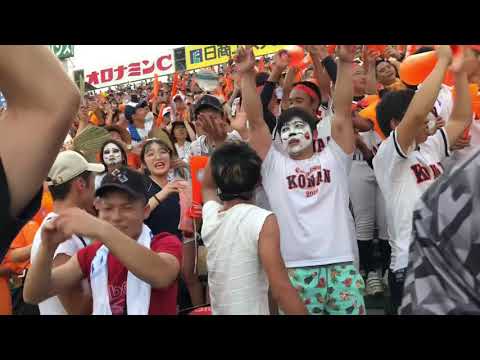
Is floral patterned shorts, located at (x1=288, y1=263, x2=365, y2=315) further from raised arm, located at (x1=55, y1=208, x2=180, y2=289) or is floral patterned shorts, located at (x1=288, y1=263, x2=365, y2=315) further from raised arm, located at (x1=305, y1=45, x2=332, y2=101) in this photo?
raised arm, located at (x1=305, y1=45, x2=332, y2=101)

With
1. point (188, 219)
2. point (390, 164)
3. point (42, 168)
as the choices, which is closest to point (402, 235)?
point (390, 164)

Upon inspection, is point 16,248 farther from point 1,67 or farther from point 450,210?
point 450,210

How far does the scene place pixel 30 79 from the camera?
1.05 m

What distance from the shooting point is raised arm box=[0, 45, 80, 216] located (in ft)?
3.36

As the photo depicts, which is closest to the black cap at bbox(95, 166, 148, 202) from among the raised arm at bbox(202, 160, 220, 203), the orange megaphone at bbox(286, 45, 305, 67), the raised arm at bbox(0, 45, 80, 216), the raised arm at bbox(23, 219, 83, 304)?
the raised arm at bbox(23, 219, 83, 304)

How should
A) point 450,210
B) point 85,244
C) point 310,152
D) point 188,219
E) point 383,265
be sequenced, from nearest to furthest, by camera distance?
point 450,210 → point 85,244 → point 310,152 → point 188,219 → point 383,265

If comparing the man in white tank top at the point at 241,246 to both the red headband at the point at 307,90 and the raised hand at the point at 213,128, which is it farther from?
the red headband at the point at 307,90

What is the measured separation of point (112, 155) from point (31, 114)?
4.12m

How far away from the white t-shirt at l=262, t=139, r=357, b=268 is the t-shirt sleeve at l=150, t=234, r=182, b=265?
102 cm

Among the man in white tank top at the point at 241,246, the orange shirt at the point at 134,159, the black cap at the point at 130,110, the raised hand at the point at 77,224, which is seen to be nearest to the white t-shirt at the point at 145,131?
the black cap at the point at 130,110

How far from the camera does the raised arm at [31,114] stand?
1.03 m

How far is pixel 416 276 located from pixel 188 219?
341 cm

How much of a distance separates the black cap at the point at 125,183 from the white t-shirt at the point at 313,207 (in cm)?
103

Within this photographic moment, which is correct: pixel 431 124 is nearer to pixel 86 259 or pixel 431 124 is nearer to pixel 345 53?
pixel 345 53
